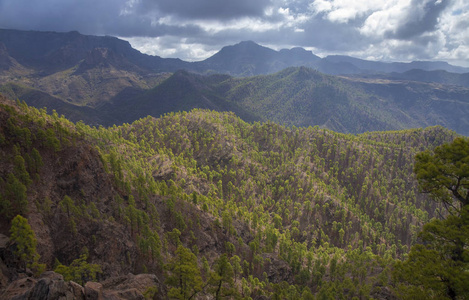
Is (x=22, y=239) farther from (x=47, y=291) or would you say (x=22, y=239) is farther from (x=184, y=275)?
(x=184, y=275)

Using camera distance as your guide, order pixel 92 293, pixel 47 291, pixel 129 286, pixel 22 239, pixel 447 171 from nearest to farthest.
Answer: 1. pixel 447 171
2. pixel 47 291
3. pixel 92 293
4. pixel 129 286
5. pixel 22 239

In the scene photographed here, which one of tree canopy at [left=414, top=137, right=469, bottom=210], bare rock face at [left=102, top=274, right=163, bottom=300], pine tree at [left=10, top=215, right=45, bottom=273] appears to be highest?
tree canopy at [left=414, top=137, right=469, bottom=210]

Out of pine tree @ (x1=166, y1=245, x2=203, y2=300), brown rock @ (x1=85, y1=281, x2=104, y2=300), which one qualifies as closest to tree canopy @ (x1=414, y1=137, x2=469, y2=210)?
pine tree @ (x1=166, y1=245, x2=203, y2=300)

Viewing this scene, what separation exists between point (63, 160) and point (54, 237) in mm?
29791

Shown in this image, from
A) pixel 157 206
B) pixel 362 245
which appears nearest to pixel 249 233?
pixel 157 206

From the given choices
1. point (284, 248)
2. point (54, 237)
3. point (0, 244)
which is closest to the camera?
point (0, 244)

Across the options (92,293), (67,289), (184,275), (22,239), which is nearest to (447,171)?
(184,275)

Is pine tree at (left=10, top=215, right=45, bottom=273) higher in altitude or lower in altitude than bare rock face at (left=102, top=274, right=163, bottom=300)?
higher

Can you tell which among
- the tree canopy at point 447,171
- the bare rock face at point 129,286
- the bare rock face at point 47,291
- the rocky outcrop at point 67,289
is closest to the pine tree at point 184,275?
the rocky outcrop at point 67,289

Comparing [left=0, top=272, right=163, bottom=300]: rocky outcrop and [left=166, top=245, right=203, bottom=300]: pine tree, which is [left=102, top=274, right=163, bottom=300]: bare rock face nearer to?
[left=0, top=272, right=163, bottom=300]: rocky outcrop

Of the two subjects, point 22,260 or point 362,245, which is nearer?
point 22,260

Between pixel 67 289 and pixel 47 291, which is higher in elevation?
pixel 47 291

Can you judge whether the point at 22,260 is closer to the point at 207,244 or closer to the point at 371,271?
the point at 207,244

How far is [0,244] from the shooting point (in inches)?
2192
